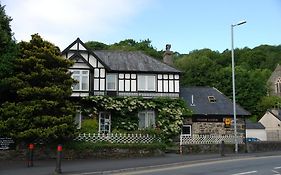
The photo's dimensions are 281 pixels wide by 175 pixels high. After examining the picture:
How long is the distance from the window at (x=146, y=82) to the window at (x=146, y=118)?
2149 mm

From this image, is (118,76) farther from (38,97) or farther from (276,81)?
(276,81)

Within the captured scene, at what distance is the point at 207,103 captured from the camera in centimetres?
3800

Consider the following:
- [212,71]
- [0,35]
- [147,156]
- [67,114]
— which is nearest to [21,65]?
[0,35]

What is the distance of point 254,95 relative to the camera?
69812mm

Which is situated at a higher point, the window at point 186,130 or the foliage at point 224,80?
the foliage at point 224,80

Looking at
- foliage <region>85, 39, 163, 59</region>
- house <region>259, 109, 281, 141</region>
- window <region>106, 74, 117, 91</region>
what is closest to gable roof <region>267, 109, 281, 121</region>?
house <region>259, 109, 281, 141</region>

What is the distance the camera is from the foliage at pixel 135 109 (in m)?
33.4

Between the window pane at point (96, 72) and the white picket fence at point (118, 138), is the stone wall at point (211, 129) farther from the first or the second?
the window pane at point (96, 72)

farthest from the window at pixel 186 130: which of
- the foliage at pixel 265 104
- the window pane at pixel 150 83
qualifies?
the foliage at pixel 265 104

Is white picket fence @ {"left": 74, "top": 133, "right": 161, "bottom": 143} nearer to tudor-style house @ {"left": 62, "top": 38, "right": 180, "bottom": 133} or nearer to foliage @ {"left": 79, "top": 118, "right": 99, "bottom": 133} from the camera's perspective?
foliage @ {"left": 79, "top": 118, "right": 99, "bottom": 133}

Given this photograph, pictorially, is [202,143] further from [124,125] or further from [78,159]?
[78,159]

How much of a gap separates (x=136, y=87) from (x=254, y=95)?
1567 inches

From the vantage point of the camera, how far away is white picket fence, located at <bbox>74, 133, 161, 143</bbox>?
25841mm

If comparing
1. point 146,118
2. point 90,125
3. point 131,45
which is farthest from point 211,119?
point 131,45
